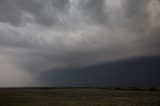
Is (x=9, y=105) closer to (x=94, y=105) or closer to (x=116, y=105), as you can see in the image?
(x=94, y=105)

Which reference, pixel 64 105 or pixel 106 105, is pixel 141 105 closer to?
pixel 106 105

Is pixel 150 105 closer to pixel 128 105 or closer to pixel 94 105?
pixel 128 105

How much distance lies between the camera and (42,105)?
5531cm

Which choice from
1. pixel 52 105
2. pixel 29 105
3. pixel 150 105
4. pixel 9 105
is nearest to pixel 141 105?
pixel 150 105

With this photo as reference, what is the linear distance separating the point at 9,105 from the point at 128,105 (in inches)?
1032

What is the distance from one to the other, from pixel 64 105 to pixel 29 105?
7.73m

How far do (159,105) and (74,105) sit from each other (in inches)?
734

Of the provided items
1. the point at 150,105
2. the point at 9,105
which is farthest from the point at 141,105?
the point at 9,105

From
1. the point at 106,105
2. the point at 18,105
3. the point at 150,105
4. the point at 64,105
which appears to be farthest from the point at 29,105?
the point at 150,105

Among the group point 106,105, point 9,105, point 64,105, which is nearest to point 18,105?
point 9,105

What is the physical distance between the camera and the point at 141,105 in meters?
55.5

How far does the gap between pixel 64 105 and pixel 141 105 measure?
1698cm

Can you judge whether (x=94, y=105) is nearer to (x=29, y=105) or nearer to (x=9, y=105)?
(x=29, y=105)

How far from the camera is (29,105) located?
5572cm
